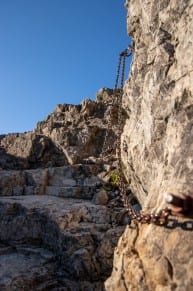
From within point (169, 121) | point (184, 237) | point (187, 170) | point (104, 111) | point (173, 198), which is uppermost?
point (104, 111)

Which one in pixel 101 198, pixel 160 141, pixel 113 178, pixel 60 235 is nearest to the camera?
pixel 160 141

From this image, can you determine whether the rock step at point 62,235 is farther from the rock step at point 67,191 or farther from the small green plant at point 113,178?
the small green plant at point 113,178

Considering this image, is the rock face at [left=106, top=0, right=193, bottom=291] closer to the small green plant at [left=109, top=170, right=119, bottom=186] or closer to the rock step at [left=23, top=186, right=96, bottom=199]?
the small green plant at [left=109, top=170, right=119, bottom=186]

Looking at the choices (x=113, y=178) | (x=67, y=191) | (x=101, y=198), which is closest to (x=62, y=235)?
(x=101, y=198)

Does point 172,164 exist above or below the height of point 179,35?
below

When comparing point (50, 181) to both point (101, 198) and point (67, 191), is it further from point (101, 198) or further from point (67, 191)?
point (101, 198)

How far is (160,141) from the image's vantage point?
9.70m

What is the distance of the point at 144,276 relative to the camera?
297 inches

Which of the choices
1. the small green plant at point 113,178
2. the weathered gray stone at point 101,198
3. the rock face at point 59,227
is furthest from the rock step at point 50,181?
the weathered gray stone at point 101,198

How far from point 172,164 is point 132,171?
5019 millimetres

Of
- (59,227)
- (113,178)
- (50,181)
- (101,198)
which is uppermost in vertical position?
(113,178)

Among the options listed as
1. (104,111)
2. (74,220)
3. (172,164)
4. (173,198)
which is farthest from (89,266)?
(104,111)

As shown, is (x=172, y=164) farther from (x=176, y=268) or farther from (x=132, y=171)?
(x=132, y=171)

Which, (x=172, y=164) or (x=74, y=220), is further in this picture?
(x=74, y=220)
